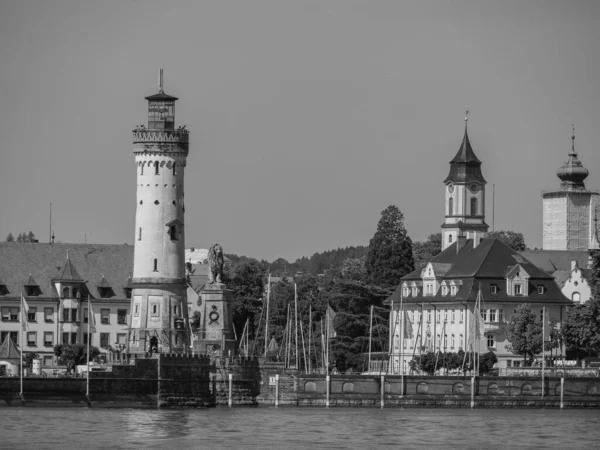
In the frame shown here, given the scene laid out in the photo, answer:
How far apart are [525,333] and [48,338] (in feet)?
128

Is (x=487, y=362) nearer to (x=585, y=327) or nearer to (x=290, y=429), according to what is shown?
(x=585, y=327)

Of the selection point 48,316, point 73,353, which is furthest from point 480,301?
point 48,316

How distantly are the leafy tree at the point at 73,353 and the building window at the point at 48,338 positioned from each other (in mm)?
4100

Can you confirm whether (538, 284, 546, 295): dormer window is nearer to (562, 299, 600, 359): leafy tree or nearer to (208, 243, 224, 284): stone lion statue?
(562, 299, 600, 359): leafy tree

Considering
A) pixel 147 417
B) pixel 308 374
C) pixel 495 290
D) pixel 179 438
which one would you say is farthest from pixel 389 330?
pixel 179 438

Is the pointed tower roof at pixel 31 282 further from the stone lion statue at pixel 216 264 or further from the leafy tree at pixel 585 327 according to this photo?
the leafy tree at pixel 585 327

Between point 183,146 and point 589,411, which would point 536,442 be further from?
point 183,146

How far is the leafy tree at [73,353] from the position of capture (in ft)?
563

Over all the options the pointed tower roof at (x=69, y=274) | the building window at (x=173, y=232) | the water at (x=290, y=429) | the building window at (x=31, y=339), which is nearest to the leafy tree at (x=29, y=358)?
the building window at (x=31, y=339)

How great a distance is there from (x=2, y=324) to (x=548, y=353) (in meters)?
45.2

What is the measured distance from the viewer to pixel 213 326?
152 m

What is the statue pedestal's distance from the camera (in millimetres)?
151750

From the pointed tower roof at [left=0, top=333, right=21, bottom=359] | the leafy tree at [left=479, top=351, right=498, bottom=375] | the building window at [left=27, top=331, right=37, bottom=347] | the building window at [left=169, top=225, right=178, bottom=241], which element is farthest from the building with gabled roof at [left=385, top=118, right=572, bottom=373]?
the pointed tower roof at [left=0, top=333, right=21, bottom=359]

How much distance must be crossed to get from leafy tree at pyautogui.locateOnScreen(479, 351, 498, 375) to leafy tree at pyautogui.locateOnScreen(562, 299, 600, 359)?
36.2ft
